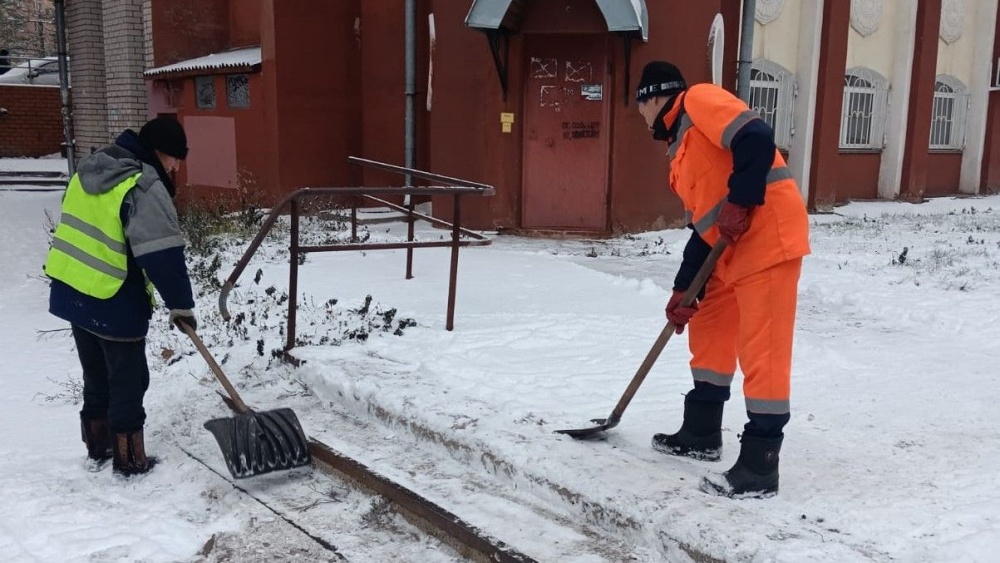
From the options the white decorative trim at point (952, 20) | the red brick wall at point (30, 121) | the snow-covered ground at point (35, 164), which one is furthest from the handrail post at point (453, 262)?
the red brick wall at point (30, 121)

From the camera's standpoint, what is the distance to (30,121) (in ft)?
70.3

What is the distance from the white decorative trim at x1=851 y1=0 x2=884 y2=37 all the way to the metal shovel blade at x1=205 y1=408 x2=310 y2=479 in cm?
1206

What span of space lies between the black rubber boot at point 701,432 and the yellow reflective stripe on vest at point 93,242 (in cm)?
238

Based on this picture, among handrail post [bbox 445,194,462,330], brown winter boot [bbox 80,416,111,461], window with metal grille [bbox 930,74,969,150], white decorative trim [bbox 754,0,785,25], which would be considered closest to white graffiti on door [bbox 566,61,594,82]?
white decorative trim [bbox 754,0,785,25]

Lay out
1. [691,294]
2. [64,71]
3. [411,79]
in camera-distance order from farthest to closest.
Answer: [64,71]
[411,79]
[691,294]

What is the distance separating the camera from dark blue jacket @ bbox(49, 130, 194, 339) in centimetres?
316

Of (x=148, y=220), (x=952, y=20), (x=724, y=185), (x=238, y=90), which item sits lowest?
(x=148, y=220)

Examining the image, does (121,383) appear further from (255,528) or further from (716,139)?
(716,139)

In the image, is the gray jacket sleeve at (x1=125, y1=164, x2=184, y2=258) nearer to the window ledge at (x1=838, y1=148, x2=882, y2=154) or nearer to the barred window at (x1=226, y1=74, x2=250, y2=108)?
the barred window at (x1=226, y1=74, x2=250, y2=108)

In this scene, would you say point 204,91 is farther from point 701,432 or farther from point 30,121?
point 30,121

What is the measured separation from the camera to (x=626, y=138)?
359 inches

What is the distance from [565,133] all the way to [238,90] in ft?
16.0

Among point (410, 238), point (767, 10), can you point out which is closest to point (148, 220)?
point (410, 238)

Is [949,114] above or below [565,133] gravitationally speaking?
above
